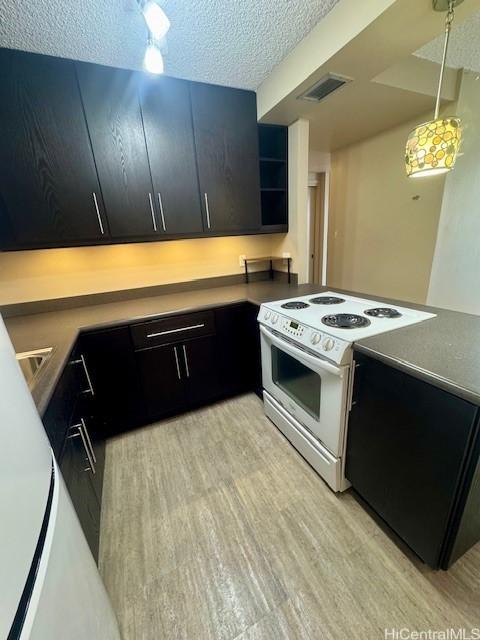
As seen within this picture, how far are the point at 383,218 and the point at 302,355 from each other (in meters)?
2.41

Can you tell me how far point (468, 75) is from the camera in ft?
6.34

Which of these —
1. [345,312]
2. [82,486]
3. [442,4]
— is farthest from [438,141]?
[82,486]

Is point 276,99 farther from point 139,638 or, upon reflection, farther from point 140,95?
point 139,638

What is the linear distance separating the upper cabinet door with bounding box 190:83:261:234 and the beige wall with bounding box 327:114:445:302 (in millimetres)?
1622

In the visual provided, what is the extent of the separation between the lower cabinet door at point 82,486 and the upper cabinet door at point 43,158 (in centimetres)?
129

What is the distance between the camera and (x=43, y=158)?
154 cm

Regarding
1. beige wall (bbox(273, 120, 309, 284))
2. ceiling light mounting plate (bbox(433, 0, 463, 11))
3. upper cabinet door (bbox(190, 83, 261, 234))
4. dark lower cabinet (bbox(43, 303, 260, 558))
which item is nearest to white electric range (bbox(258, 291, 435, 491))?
dark lower cabinet (bbox(43, 303, 260, 558))

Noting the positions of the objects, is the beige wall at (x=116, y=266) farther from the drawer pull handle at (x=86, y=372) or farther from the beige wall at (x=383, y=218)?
the beige wall at (x=383, y=218)

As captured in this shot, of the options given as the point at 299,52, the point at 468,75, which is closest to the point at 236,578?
the point at 299,52

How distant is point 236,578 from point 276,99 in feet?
8.80

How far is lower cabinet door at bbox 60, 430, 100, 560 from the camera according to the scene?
3.16ft

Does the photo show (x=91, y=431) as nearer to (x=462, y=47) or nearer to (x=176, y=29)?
(x=176, y=29)

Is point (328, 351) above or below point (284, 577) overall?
above

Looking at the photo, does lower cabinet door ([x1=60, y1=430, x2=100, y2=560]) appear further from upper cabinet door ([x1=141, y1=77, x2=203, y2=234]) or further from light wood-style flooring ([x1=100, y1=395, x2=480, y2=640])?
upper cabinet door ([x1=141, y1=77, x2=203, y2=234])
